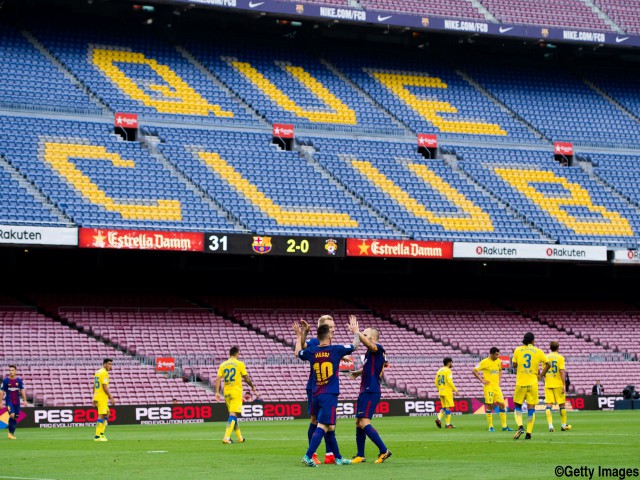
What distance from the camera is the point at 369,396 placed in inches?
743

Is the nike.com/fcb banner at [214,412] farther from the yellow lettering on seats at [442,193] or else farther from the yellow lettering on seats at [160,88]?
the yellow lettering on seats at [160,88]

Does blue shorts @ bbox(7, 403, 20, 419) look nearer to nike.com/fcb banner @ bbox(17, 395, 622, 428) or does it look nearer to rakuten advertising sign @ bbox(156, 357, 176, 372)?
nike.com/fcb banner @ bbox(17, 395, 622, 428)

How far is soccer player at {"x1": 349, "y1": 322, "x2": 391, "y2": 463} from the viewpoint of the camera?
18344 mm

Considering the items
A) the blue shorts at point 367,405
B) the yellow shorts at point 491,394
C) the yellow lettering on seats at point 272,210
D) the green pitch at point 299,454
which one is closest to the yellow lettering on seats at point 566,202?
the yellow lettering on seats at point 272,210

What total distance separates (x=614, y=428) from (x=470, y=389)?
55.5 feet

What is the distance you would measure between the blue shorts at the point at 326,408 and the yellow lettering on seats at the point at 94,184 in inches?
1142

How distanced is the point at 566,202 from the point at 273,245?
1737 centimetres

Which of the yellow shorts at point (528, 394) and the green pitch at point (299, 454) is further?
the yellow shorts at point (528, 394)

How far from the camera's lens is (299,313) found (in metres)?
49.5

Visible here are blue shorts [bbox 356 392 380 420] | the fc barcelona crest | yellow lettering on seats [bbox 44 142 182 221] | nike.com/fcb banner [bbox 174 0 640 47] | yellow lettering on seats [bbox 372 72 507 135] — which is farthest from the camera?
yellow lettering on seats [bbox 372 72 507 135]

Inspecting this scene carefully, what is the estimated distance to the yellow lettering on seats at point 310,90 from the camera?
56938mm

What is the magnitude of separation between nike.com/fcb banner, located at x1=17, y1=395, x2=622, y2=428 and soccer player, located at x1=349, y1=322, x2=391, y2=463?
1942 centimetres

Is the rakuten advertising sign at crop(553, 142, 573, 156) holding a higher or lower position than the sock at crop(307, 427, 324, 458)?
higher

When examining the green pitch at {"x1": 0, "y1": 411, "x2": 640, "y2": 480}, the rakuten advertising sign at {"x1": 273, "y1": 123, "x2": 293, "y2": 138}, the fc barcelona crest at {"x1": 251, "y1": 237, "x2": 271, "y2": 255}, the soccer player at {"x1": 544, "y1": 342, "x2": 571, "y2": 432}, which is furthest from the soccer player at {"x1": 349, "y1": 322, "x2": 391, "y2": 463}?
the rakuten advertising sign at {"x1": 273, "y1": 123, "x2": 293, "y2": 138}
